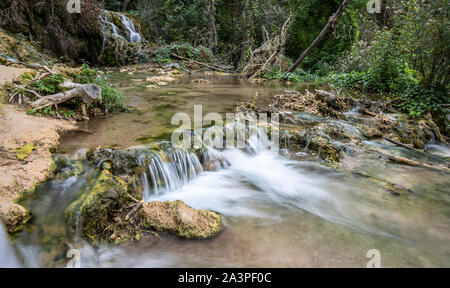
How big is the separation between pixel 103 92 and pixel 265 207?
4.05 meters

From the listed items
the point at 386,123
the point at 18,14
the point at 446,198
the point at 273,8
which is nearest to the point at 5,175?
the point at 446,198

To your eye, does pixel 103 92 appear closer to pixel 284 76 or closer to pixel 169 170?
pixel 169 170

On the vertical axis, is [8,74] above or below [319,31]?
below

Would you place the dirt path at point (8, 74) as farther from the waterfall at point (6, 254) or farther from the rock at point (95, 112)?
the waterfall at point (6, 254)

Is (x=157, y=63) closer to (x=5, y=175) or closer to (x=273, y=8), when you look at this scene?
(x=273, y=8)

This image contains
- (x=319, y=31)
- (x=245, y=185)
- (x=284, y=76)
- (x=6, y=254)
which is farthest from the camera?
(x=319, y=31)

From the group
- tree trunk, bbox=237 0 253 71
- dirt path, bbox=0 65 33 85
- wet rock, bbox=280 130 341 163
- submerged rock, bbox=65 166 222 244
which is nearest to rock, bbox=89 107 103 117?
dirt path, bbox=0 65 33 85

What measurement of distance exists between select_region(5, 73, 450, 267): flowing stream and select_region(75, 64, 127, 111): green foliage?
30 cm

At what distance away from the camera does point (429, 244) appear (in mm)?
2824

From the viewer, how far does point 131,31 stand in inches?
652

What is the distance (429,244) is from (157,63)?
48.2ft

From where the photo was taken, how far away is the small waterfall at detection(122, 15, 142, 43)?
16.3 meters

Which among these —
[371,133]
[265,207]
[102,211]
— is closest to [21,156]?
[102,211]

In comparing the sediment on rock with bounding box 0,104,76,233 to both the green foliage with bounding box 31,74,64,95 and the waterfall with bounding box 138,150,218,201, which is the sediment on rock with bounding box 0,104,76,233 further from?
the waterfall with bounding box 138,150,218,201
